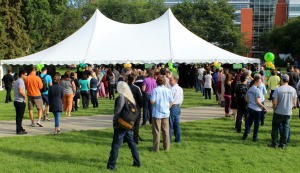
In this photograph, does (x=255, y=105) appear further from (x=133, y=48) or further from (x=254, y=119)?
(x=133, y=48)

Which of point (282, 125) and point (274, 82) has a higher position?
point (274, 82)

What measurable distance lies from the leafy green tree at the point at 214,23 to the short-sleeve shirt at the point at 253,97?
47030 millimetres

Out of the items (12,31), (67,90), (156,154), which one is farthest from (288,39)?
(156,154)

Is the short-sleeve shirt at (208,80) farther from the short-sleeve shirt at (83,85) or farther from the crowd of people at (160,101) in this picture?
the short-sleeve shirt at (83,85)

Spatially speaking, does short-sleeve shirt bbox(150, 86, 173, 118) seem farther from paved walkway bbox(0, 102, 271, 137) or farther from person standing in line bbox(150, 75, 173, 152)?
paved walkway bbox(0, 102, 271, 137)

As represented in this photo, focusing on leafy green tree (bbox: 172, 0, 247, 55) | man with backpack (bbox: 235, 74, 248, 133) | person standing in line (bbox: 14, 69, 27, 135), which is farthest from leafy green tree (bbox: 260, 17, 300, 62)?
person standing in line (bbox: 14, 69, 27, 135)

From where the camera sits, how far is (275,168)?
7.22m

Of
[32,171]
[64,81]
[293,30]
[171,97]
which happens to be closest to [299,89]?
[171,97]

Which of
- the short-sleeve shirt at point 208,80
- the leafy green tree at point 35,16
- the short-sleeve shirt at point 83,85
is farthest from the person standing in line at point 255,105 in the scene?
the leafy green tree at point 35,16

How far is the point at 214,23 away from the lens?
56750 millimetres

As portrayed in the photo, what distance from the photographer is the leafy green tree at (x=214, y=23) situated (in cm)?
5641

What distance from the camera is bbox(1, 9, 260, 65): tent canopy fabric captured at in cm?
2155

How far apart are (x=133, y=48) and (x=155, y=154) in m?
15.0

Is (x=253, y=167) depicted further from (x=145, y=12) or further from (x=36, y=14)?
→ (x=145, y=12)
